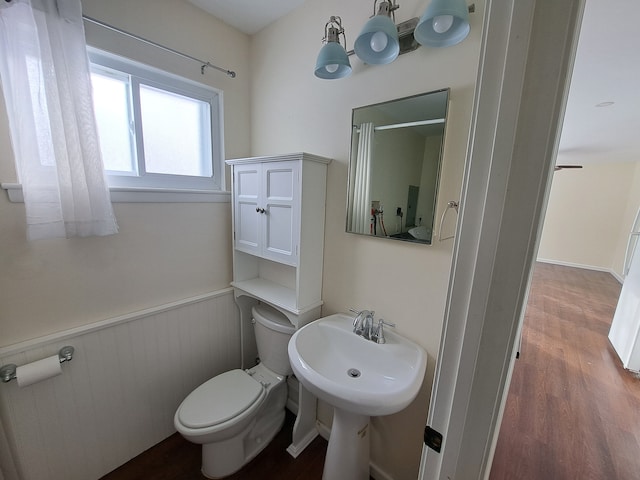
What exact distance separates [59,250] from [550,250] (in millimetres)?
8430

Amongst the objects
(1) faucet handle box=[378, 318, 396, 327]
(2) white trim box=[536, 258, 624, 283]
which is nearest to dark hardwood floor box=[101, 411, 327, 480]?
(1) faucet handle box=[378, 318, 396, 327]

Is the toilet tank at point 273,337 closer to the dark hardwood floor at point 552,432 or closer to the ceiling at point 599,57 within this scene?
the dark hardwood floor at point 552,432

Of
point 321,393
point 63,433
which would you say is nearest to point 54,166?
point 63,433

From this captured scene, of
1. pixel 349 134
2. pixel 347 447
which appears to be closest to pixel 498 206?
pixel 349 134

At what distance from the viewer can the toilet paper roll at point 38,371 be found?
1.05 meters

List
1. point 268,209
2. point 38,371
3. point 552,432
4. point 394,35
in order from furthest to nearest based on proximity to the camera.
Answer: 1. point 552,432
2. point 268,209
3. point 38,371
4. point 394,35

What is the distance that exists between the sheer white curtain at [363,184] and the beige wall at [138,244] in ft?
3.01

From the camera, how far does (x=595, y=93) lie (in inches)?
82.8

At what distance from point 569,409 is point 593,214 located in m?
5.77

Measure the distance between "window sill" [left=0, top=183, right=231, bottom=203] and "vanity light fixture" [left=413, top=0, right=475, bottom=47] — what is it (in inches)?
52.9

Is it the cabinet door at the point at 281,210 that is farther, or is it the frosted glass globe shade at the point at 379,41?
the cabinet door at the point at 281,210

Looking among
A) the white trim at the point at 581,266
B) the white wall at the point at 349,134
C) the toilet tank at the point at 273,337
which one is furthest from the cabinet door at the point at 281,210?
the white trim at the point at 581,266

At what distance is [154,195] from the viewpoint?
1384mm

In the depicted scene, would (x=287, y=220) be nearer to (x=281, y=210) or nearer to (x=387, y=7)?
(x=281, y=210)
